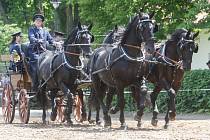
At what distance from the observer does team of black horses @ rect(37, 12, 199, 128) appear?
15227 millimetres

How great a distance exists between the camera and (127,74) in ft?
49.9

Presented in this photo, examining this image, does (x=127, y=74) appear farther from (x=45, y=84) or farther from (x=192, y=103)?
(x=192, y=103)

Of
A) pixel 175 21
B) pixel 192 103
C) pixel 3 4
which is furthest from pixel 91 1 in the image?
pixel 3 4

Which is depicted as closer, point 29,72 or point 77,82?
point 77,82

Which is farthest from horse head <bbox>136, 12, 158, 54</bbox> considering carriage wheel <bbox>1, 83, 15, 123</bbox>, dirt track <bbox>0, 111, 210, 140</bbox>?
carriage wheel <bbox>1, 83, 15, 123</bbox>

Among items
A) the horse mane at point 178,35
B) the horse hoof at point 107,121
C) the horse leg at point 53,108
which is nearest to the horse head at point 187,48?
the horse mane at point 178,35

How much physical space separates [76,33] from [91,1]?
39.6 feet

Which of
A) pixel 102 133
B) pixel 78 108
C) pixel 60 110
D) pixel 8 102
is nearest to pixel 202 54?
pixel 78 108

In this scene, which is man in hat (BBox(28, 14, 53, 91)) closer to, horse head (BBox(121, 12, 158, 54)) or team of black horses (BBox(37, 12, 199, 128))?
team of black horses (BBox(37, 12, 199, 128))

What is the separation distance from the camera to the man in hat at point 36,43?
18188 millimetres

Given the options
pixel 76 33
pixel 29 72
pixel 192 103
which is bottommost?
pixel 192 103

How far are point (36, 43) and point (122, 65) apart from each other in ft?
12.3

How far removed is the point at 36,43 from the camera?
59.7 ft

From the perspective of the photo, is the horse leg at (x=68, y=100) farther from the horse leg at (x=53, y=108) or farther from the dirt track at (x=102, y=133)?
the horse leg at (x=53, y=108)
